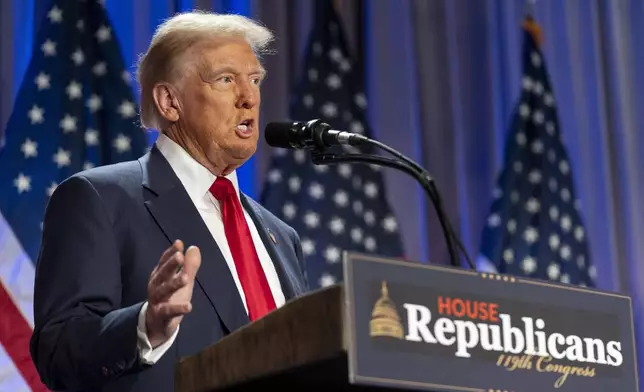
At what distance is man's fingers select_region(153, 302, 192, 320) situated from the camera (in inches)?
53.4

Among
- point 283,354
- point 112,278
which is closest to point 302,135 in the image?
point 112,278

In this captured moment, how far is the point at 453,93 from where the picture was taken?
4.52m

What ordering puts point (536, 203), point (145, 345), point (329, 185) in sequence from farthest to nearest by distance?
point (536, 203) < point (329, 185) < point (145, 345)

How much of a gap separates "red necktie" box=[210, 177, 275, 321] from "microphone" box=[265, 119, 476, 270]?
0.15m

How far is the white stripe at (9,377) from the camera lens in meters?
3.16

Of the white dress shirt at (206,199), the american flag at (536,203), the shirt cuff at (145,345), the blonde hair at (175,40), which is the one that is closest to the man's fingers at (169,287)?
the shirt cuff at (145,345)

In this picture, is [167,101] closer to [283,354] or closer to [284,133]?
[284,133]

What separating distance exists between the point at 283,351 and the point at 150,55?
1.32m

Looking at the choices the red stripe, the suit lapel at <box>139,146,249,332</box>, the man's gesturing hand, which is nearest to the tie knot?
the suit lapel at <box>139,146,249,332</box>

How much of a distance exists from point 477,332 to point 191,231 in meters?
0.86

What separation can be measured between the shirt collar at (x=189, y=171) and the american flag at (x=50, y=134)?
1252mm

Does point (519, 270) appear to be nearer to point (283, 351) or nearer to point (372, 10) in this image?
point (372, 10)

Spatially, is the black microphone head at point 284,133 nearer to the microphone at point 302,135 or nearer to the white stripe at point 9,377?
the microphone at point 302,135

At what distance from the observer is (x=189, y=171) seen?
218 centimetres
